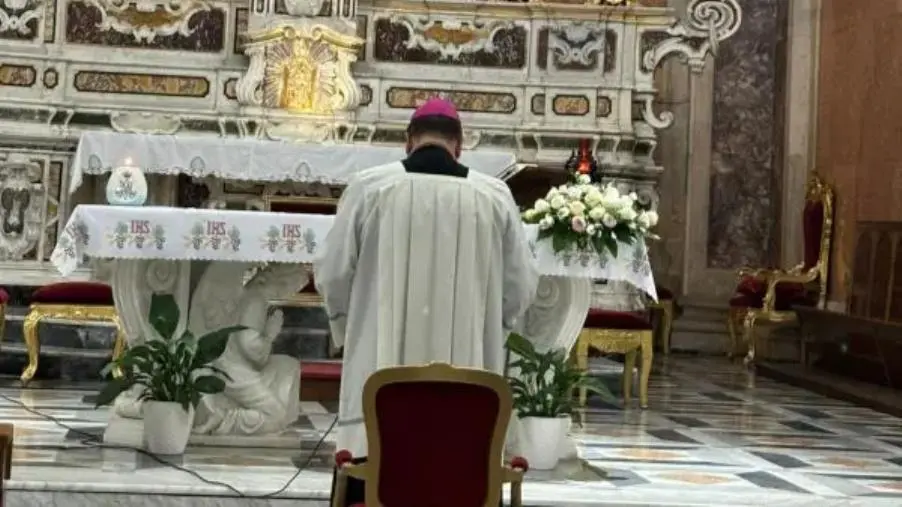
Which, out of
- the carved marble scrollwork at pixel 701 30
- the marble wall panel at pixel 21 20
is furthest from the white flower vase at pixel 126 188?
the carved marble scrollwork at pixel 701 30

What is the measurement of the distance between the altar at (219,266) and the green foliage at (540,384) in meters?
0.43

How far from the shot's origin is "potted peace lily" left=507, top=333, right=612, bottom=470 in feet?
21.8

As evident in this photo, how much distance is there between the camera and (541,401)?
6.71 meters

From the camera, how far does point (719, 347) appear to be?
1567 centimetres

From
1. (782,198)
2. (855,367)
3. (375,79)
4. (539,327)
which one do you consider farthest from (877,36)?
(539,327)

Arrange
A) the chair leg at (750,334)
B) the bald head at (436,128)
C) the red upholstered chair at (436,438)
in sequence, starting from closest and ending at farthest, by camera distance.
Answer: the red upholstered chair at (436,438), the bald head at (436,128), the chair leg at (750,334)

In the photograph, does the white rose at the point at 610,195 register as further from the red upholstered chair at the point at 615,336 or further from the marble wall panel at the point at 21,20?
the marble wall panel at the point at 21,20

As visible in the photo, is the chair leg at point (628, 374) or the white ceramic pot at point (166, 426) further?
the chair leg at point (628, 374)

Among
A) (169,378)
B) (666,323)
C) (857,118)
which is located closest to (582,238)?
(169,378)

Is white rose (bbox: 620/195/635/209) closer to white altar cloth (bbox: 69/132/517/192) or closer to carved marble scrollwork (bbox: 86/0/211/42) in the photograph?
white altar cloth (bbox: 69/132/517/192)

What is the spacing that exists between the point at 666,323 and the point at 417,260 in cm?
1005

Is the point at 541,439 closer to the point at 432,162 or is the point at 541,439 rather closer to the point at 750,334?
the point at 432,162

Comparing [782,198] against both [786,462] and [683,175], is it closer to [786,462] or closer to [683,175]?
[683,175]

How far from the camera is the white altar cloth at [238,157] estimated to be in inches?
427
